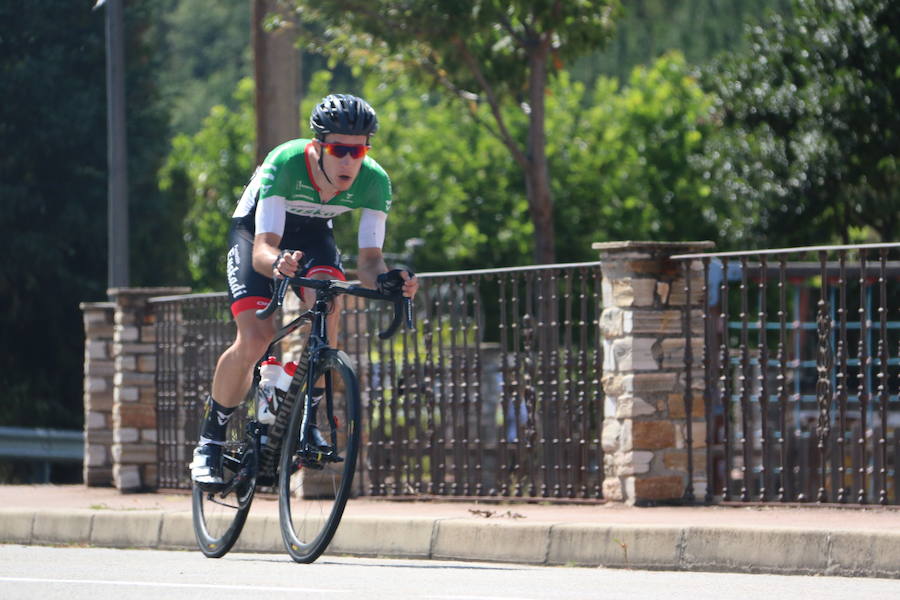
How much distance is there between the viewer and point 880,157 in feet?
88.7

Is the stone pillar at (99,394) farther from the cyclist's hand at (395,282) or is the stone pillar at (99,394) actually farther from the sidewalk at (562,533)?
the cyclist's hand at (395,282)

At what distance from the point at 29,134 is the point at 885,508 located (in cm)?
2229

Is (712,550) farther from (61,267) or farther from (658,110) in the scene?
(658,110)

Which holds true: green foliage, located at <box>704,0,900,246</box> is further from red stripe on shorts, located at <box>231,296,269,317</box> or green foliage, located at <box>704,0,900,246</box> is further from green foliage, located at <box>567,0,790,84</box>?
green foliage, located at <box>567,0,790,84</box>

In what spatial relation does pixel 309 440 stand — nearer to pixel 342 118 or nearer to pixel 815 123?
pixel 342 118

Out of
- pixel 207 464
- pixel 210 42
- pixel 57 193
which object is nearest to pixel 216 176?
pixel 57 193

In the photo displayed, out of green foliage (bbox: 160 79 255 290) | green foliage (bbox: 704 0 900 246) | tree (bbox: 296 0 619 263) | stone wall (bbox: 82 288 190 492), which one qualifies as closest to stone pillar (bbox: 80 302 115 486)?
stone wall (bbox: 82 288 190 492)

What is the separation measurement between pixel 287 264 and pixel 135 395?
749 cm

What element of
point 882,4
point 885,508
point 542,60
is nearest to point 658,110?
point 882,4

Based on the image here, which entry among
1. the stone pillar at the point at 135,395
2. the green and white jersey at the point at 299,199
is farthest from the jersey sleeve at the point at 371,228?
the stone pillar at the point at 135,395

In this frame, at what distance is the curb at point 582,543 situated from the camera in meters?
7.84

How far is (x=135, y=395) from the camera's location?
14.6 meters

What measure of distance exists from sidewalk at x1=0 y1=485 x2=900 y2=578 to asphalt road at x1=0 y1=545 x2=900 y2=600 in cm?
14

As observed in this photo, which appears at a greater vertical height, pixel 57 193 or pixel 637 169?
pixel 637 169
